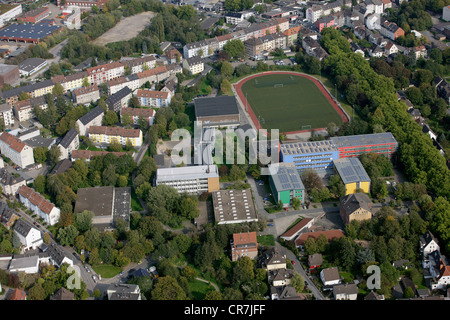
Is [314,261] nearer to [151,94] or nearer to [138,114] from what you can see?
[138,114]

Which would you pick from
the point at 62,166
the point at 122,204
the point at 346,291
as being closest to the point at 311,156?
the point at 346,291

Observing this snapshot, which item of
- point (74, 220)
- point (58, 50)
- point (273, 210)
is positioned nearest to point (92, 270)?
point (74, 220)

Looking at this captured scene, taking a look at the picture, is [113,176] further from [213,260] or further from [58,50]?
[58,50]

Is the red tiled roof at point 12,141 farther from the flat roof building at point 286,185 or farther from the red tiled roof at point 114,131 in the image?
the flat roof building at point 286,185

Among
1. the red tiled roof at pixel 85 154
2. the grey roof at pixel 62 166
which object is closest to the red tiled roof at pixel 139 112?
the red tiled roof at pixel 85 154

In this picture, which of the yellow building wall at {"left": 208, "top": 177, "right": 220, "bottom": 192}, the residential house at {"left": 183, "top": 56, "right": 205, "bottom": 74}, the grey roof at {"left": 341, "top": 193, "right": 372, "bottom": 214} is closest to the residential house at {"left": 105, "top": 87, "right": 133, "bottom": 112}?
the residential house at {"left": 183, "top": 56, "right": 205, "bottom": 74}
